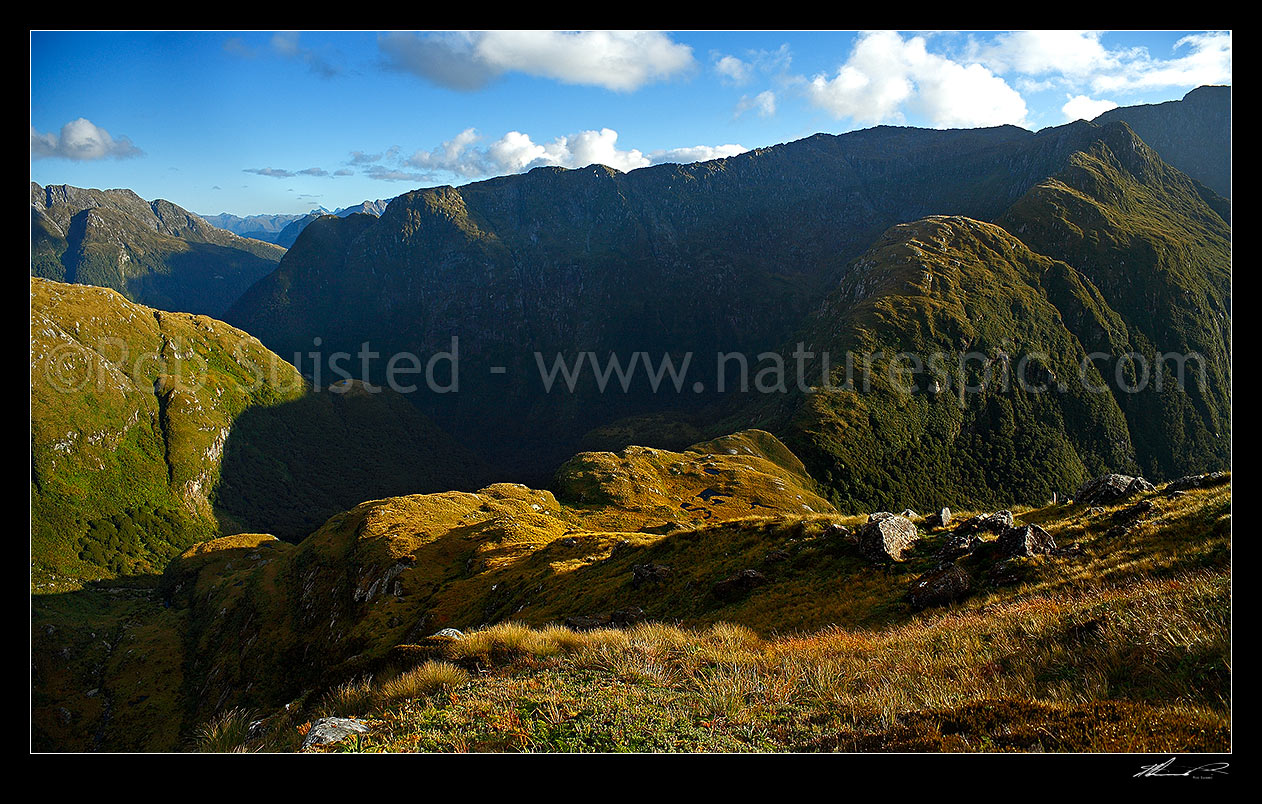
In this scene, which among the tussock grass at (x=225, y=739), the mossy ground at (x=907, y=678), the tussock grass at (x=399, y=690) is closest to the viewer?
the mossy ground at (x=907, y=678)

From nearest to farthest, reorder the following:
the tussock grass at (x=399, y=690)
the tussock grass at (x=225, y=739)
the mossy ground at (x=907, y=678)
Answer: the mossy ground at (x=907, y=678), the tussock grass at (x=225, y=739), the tussock grass at (x=399, y=690)

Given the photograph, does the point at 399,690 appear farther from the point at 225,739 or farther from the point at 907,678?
the point at 907,678
